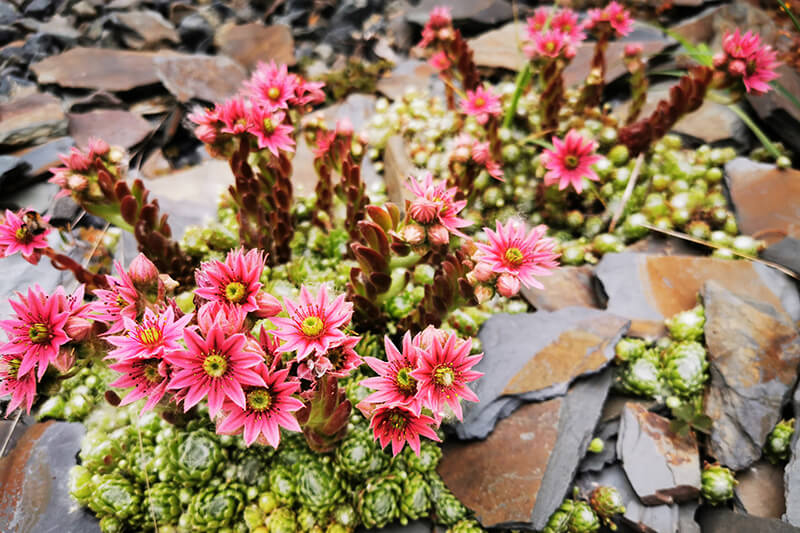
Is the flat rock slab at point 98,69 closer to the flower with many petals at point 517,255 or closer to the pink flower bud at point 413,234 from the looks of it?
the pink flower bud at point 413,234

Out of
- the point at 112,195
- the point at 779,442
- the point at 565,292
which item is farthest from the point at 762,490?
the point at 112,195

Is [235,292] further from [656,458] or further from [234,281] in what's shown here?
[656,458]

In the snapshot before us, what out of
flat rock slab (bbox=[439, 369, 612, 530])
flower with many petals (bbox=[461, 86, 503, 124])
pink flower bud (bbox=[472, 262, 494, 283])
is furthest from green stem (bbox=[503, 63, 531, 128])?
flat rock slab (bbox=[439, 369, 612, 530])

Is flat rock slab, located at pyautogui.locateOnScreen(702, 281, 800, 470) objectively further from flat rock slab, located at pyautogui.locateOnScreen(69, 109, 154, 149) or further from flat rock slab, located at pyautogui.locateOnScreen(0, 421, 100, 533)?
flat rock slab, located at pyautogui.locateOnScreen(69, 109, 154, 149)

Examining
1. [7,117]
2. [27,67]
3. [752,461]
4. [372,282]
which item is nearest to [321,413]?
[372,282]

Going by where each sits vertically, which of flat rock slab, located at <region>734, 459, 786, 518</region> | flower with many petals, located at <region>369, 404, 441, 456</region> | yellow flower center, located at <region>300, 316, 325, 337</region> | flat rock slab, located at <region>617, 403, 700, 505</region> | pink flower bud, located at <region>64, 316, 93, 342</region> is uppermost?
yellow flower center, located at <region>300, 316, 325, 337</region>

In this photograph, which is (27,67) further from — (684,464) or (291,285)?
(684,464)
